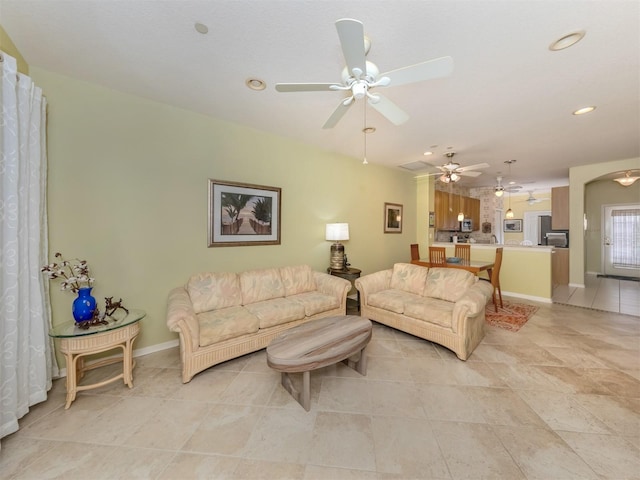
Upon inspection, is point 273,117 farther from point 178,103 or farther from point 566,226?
point 566,226

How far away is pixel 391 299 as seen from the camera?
322 cm

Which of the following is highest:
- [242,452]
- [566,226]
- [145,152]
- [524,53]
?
[524,53]

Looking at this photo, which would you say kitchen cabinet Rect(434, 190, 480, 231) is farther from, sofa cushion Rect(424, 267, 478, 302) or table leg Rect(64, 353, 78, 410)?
table leg Rect(64, 353, 78, 410)

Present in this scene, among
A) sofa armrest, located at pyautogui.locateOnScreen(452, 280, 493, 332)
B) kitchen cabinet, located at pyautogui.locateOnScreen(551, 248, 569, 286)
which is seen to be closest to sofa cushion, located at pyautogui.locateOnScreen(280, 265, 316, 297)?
sofa armrest, located at pyautogui.locateOnScreen(452, 280, 493, 332)

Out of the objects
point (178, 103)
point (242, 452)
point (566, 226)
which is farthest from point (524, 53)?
point (566, 226)

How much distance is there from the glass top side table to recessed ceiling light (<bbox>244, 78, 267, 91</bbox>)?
2.41m

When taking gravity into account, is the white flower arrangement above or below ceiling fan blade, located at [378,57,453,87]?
below

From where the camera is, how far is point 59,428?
66.2 inches

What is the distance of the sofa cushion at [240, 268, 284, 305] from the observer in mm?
3033

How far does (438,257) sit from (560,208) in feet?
15.2

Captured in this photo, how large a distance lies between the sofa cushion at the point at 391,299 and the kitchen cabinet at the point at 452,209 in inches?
140

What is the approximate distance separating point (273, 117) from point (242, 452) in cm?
320

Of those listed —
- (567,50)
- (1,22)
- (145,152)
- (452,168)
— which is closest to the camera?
(1,22)

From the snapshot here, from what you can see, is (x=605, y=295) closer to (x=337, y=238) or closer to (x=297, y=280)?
(x=337, y=238)
